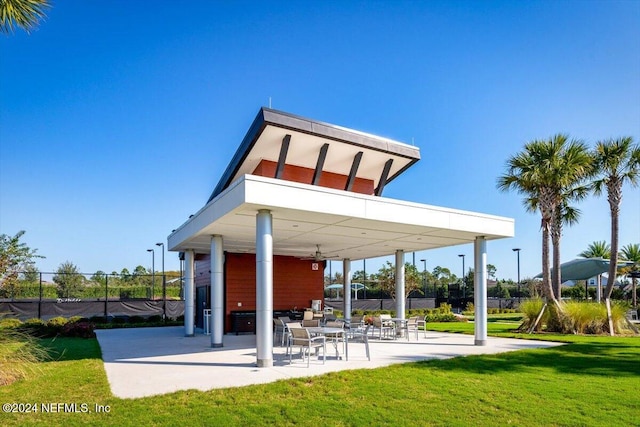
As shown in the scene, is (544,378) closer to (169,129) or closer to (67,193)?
(169,129)

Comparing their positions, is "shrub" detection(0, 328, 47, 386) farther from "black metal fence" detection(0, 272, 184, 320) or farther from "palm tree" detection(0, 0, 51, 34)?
"black metal fence" detection(0, 272, 184, 320)

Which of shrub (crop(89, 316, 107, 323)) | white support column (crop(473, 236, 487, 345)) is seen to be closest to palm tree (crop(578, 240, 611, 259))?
white support column (crop(473, 236, 487, 345))

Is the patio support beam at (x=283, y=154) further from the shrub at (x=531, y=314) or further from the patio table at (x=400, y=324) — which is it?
the shrub at (x=531, y=314)

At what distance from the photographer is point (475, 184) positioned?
23031 millimetres

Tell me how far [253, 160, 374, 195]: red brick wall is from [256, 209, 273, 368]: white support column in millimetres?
5132

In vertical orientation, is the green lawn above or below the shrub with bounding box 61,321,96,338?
above

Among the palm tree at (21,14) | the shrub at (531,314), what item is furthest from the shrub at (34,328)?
the shrub at (531,314)

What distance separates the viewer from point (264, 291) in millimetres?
9578

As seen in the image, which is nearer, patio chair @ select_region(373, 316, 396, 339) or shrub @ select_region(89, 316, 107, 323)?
patio chair @ select_region(373, 316, 396, 339)

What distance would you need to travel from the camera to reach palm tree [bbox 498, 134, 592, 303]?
1836 cm

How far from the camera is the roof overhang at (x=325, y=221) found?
30.0 feet

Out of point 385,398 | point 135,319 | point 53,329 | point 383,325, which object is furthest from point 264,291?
point 135,319

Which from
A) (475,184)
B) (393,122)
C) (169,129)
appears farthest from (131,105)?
(475,184)

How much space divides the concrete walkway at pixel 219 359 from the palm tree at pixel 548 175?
235 inches
